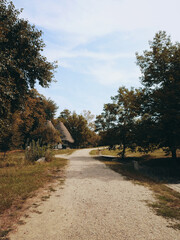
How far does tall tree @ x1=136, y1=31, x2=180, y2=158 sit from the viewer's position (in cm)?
1162

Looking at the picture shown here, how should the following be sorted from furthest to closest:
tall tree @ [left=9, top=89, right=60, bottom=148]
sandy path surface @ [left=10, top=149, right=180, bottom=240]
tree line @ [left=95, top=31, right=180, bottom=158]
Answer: tall tree @ [left=9, top=89, right=60, bottom=148] → tree line @ [left=95, top=31, right=180, bottom=158] → sandy path surface @ [left=10, top=149, right=180, bottom=240]

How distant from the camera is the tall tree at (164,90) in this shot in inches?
458

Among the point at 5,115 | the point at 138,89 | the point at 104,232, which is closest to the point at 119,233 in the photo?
the point at 104,232

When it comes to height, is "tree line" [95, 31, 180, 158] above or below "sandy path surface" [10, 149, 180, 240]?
above

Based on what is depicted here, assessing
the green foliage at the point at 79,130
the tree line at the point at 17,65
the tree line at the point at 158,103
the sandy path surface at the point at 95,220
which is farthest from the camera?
the green foliage at the point at 79,130

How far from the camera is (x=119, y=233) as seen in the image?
3.20 meters

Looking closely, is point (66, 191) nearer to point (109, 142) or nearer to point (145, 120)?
point (145, 120)

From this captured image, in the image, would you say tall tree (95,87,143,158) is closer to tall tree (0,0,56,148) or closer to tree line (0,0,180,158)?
tree line (0,0,180,158)

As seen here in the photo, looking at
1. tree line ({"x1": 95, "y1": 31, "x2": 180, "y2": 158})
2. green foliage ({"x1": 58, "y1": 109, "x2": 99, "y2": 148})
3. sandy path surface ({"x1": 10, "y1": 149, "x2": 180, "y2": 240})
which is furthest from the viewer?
green foliage ({"x1": 58, "y1": 109, "x2": 99, "y2": 148})

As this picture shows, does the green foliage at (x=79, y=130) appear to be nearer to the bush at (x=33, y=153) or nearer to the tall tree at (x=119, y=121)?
the tall tree at (x=119, y=121)

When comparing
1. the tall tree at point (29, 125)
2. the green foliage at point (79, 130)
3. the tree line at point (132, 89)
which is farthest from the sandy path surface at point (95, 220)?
the green foliage at point (79, 130)

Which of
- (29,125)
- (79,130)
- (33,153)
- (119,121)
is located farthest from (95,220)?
(79,130)

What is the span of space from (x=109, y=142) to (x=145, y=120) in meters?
7.46

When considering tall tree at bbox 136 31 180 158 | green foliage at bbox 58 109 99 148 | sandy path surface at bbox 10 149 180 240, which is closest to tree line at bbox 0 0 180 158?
tall tree at bbox 136 31 180 158
